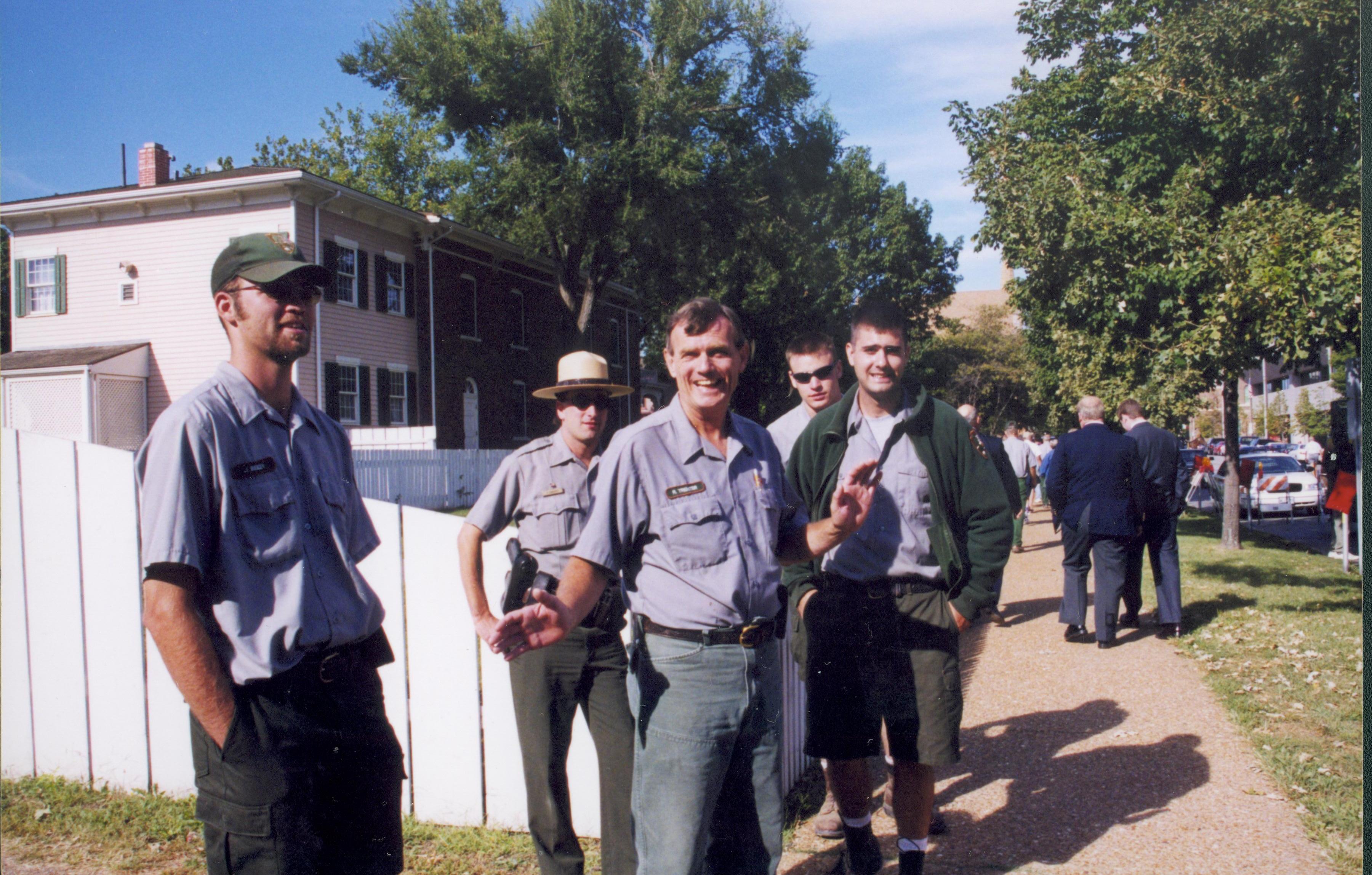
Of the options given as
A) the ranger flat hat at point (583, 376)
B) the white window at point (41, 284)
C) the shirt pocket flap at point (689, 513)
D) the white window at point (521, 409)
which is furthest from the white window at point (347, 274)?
the shirt pocket flap at point (689, 513)

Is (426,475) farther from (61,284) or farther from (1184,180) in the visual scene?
(1184,180)

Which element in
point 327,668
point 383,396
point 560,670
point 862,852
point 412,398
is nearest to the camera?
point 327,668

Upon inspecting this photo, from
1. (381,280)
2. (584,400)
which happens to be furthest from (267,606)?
(381,280)

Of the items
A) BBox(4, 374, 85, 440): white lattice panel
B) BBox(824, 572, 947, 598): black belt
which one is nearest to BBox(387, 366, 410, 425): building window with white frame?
BBox(4, 374, 85, 440): white lattice panel

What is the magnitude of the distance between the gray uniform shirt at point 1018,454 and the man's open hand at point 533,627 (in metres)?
13.8

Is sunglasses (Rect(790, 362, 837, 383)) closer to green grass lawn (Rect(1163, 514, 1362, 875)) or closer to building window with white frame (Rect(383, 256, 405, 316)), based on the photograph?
green grass lawn (Rect(1163, 514, 1362, 875))

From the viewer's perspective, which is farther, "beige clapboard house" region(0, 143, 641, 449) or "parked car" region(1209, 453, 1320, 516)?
"beige clapboard house" region(0, 143, 641, 449)

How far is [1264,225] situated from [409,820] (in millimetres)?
7186

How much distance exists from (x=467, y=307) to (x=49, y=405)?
11003 mm

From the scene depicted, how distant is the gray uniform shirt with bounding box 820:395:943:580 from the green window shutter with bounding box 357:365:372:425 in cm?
2279

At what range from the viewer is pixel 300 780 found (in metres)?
2.40

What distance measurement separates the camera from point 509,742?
14.6 ft

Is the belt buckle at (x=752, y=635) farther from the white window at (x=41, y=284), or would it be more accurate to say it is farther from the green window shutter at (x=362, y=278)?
the white window at (x=41, y=284)

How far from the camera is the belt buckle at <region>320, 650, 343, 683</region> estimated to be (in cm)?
250
